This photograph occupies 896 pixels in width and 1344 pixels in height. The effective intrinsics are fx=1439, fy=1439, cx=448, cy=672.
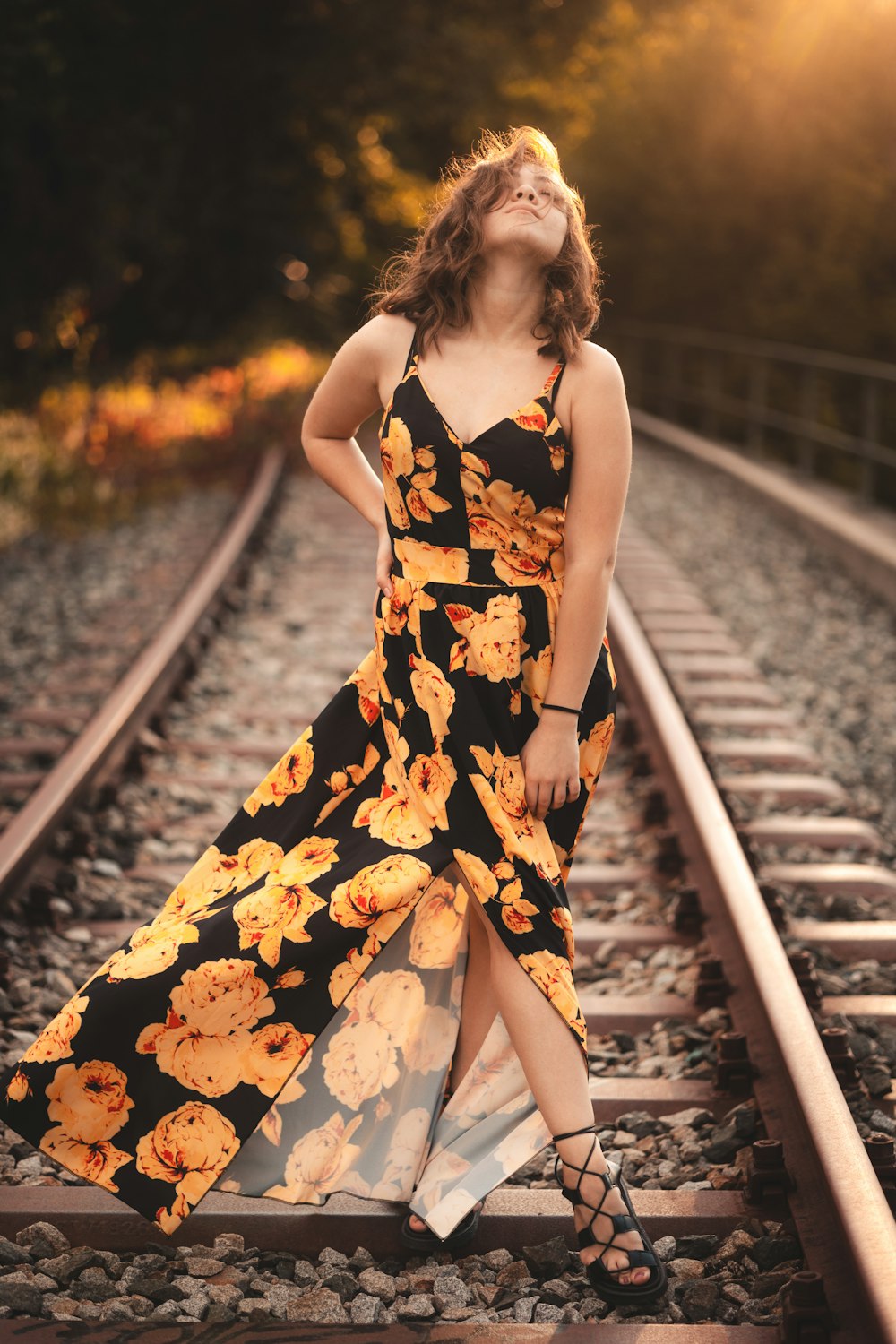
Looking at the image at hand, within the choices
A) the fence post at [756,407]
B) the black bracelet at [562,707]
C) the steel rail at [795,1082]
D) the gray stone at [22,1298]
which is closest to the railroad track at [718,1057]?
the steel rail at [795,1082]

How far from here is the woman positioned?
7.53 feet

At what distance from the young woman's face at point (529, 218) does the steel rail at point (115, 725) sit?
2.17 metres

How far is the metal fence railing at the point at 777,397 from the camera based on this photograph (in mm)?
10562

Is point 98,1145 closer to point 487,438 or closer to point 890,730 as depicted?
→ point 487,438

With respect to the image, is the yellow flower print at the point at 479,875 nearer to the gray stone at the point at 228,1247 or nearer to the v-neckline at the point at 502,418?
the v-neckline at the point at 502,418

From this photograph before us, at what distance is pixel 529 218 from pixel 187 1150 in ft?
5.34

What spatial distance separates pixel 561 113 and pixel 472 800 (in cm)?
2415

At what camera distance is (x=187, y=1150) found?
7.91 ft

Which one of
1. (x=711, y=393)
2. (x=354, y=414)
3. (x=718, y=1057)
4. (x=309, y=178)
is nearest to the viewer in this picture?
(x=354, y=414)

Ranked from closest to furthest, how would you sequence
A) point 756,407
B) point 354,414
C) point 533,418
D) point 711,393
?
point 533,418 < point 354,414 < point 756,407 < point 711,393

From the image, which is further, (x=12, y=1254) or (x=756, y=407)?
(x=756, y=407)

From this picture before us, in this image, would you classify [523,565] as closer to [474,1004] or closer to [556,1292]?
[474,1004]

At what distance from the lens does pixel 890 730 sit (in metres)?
5.66

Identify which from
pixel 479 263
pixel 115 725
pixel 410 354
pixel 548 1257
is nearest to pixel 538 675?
pixel 410 354
